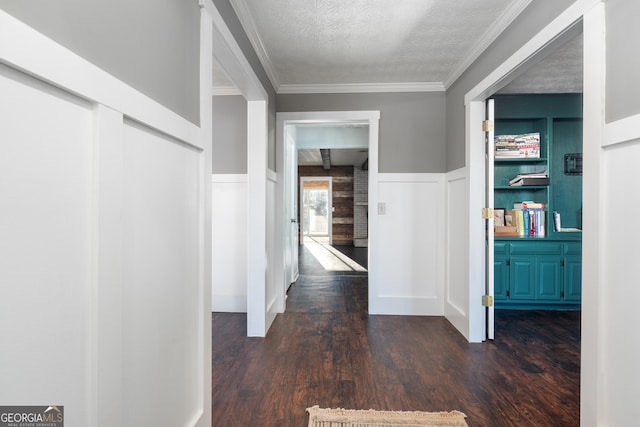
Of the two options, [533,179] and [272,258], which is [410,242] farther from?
[533,179]

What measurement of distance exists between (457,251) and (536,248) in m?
1.16

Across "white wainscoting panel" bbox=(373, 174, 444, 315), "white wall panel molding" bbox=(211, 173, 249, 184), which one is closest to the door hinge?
"white wainscoting panel" bbox=(373, 174, 444, 315)

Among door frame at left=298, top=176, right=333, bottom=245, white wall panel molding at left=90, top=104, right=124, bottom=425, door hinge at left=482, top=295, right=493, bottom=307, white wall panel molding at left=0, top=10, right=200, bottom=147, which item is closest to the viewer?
white wall panel molding at left=0, top=10, right=200, bottom=147

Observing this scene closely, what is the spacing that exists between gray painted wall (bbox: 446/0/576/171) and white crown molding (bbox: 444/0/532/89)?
0.03m

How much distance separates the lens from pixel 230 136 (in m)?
3.29

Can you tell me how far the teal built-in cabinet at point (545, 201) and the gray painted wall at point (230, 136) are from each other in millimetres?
2842

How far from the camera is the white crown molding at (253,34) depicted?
1.88m

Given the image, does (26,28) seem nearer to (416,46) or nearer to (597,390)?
(597,390)

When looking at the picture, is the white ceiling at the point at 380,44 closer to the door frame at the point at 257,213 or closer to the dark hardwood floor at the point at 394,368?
the door frame at the point at 257,213

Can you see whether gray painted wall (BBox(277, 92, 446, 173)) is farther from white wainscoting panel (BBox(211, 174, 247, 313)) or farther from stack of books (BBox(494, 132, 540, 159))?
white wainscoting panel (BBox(211, 174, 247, 313))

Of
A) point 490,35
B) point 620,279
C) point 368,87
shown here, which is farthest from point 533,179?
point 620,279

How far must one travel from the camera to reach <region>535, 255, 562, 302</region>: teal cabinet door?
3312 mm

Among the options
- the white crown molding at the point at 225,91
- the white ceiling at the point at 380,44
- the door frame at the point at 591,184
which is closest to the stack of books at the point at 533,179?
the white ceiling at the point at 380,44

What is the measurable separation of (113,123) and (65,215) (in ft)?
0.92
